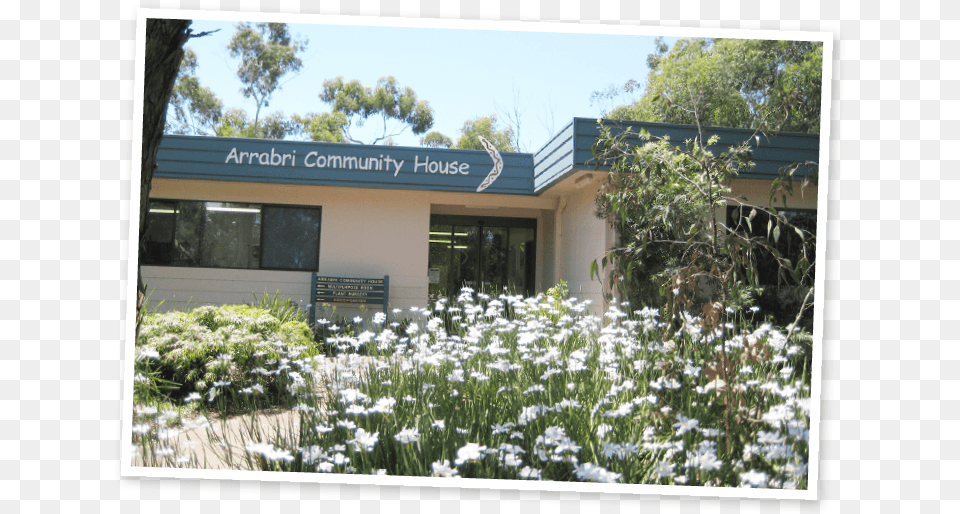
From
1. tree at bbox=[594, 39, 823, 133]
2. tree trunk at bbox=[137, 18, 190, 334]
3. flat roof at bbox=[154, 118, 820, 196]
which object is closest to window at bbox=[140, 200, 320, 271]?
flat roof at bbox=[154, 118, 820, 196]

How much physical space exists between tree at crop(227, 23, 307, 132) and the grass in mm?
13513

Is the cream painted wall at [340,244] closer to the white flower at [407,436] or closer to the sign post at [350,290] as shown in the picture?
the sign post at [350,290]

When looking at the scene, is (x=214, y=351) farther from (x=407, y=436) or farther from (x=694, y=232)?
(x=694, y=232)

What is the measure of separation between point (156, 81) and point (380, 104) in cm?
1854

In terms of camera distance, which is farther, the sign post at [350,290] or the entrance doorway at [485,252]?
the entrance doorway at [485,252]

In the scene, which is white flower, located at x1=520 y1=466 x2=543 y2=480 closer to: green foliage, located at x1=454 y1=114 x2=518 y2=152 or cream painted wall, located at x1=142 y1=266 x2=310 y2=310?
cream painted wall, located at x1=142 y1=266 x2=310 y2=310

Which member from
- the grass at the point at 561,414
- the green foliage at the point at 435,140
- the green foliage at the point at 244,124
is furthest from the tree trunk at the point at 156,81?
the green foliage at the point at 244,124

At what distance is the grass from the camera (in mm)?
2568

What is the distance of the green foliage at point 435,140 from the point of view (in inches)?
831

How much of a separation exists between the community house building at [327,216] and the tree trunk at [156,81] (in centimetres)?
477

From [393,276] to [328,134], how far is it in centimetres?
1454
